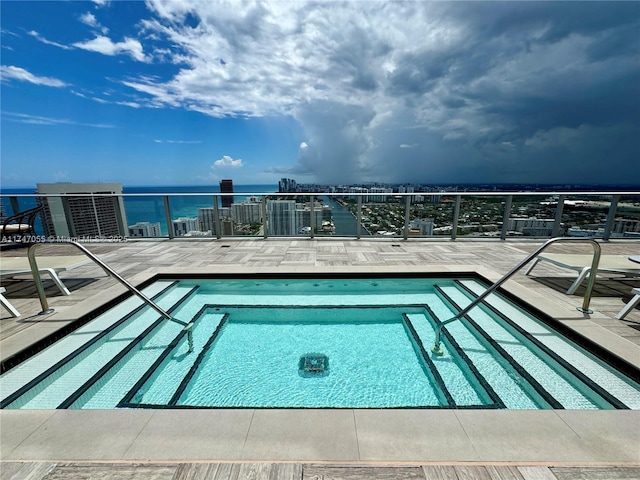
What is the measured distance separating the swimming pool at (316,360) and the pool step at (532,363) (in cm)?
1

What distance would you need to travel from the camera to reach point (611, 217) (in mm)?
6113

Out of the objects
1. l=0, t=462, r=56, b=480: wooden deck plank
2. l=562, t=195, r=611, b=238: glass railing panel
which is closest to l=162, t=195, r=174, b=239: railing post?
l=0, t=462, r=56, b=480: wooden deck plank

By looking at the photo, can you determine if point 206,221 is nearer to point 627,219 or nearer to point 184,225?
point 184,225

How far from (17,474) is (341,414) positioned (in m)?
1.79

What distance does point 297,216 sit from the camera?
670 centimetres

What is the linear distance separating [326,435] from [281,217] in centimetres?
559

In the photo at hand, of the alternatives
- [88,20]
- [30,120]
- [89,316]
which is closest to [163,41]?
[88,20]

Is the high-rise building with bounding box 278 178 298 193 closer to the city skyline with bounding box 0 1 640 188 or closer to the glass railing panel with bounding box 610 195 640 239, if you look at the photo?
the city skyline with bounding box 0 1 640 188

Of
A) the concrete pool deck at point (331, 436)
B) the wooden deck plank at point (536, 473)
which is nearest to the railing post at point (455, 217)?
the concrete pool deck at point (331, 436)

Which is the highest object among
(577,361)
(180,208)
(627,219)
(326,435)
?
(180,208)

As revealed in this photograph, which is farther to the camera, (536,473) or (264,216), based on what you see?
(264,216)

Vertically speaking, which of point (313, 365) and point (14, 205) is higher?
point (14, 205)

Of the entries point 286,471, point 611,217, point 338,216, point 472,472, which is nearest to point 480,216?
point 611,217

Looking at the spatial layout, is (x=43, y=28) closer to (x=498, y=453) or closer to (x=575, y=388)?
(x=498, y=453)
